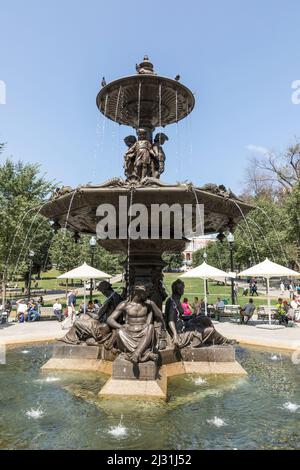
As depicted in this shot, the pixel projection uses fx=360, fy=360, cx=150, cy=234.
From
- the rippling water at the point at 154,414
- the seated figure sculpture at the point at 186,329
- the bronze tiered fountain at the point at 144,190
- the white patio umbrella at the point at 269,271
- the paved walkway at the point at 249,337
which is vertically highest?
the bronze tiered fountain at the point at 144,190

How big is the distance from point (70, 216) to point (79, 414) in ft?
15.8

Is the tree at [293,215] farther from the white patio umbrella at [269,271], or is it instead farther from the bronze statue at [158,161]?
the bronze statue at [158,161]

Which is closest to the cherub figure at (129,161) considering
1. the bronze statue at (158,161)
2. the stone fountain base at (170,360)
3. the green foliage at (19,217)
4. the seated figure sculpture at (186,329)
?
the bronze statue at (158,161)

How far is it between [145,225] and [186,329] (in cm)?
276

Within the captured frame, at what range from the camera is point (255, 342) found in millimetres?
11398

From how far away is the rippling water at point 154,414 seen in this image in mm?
4383

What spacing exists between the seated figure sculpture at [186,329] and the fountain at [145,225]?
0.9 inches

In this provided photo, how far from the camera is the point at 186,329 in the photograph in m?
8.74

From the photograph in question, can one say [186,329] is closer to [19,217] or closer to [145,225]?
[145,225]

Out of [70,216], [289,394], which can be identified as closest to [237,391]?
[289,394]

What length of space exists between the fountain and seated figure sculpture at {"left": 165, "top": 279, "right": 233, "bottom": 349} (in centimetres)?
2

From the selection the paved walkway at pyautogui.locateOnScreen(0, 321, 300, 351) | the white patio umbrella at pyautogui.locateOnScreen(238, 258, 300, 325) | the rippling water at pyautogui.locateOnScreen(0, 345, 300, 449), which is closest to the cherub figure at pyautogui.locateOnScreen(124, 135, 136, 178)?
the rippling water at pyautogui.locateOnScreen(0, 345, 300, 449)

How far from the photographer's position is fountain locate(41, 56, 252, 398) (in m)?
6.92

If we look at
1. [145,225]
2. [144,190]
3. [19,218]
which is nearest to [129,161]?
[145,225]
